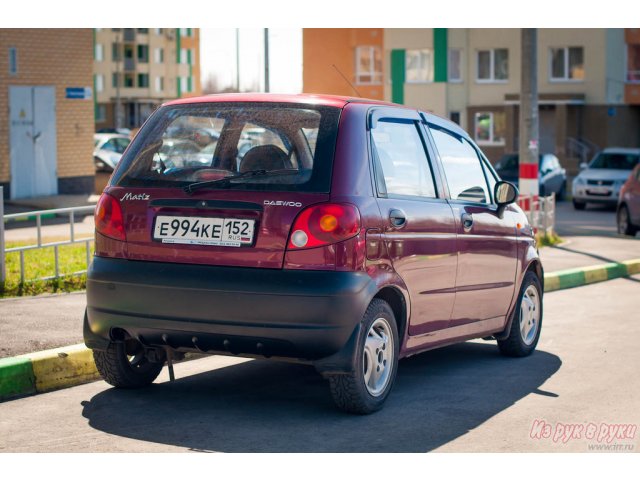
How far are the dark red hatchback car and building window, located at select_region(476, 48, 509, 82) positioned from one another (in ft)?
184

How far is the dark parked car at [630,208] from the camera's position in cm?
2189

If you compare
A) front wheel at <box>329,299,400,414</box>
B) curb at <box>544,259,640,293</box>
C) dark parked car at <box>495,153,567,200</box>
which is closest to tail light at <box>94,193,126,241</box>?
front wheel at <box>329,299,400,414</box>

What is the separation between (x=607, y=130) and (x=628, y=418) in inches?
2100

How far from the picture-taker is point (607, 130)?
191 feet

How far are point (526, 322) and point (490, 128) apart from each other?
55160mm

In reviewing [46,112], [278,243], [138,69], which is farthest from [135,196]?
[138,69]

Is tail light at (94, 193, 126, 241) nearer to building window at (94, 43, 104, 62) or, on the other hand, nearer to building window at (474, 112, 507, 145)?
building window at (474, 112, 507, 145)

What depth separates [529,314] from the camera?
30.1 ft

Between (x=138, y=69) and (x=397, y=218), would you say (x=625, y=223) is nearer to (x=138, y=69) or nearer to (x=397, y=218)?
(x=397, y=218)
